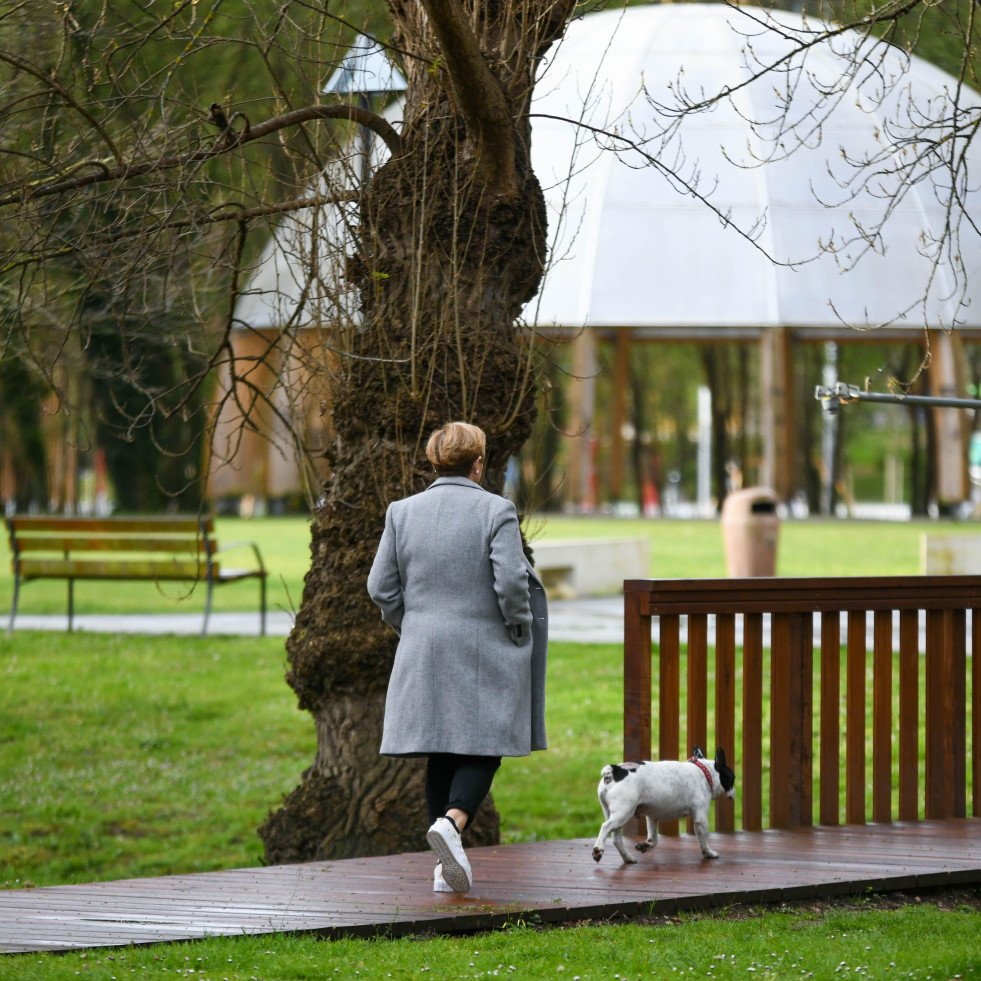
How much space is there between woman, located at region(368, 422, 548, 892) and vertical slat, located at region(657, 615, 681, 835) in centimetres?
104

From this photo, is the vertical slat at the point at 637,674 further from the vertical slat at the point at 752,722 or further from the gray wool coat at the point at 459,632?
the gray wool coat at the point at 459,632

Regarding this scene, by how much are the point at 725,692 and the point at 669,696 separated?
24 centimetres

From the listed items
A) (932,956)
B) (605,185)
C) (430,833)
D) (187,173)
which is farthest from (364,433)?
(605,185)

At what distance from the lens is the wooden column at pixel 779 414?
2791 centimetres

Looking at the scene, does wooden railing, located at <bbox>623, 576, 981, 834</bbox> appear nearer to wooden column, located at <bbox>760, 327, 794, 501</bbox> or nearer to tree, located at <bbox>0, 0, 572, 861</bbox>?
tree, located at <bbox>0, 0, 572, 861</bbox>

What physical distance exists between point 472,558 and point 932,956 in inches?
76.6

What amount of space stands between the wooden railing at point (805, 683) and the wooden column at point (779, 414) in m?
21.6

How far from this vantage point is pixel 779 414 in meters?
28.2

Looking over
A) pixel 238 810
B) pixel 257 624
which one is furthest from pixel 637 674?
pixel 257 624

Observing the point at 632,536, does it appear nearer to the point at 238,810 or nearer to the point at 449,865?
the point at 238,810

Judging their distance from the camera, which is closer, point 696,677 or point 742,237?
point 696,677

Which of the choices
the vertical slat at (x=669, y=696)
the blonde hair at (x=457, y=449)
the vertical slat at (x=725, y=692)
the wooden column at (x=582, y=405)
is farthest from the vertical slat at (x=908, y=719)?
the wooden column at (x=582, y=405)

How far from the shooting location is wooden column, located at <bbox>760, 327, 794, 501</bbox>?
1099 inches

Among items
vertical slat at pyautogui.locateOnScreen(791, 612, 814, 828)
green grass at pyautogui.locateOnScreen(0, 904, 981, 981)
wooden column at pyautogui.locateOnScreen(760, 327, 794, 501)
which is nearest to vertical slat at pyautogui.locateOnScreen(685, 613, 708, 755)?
vertical slat at pyautogui.locateOnScreen(791, 612, 814, 828)
